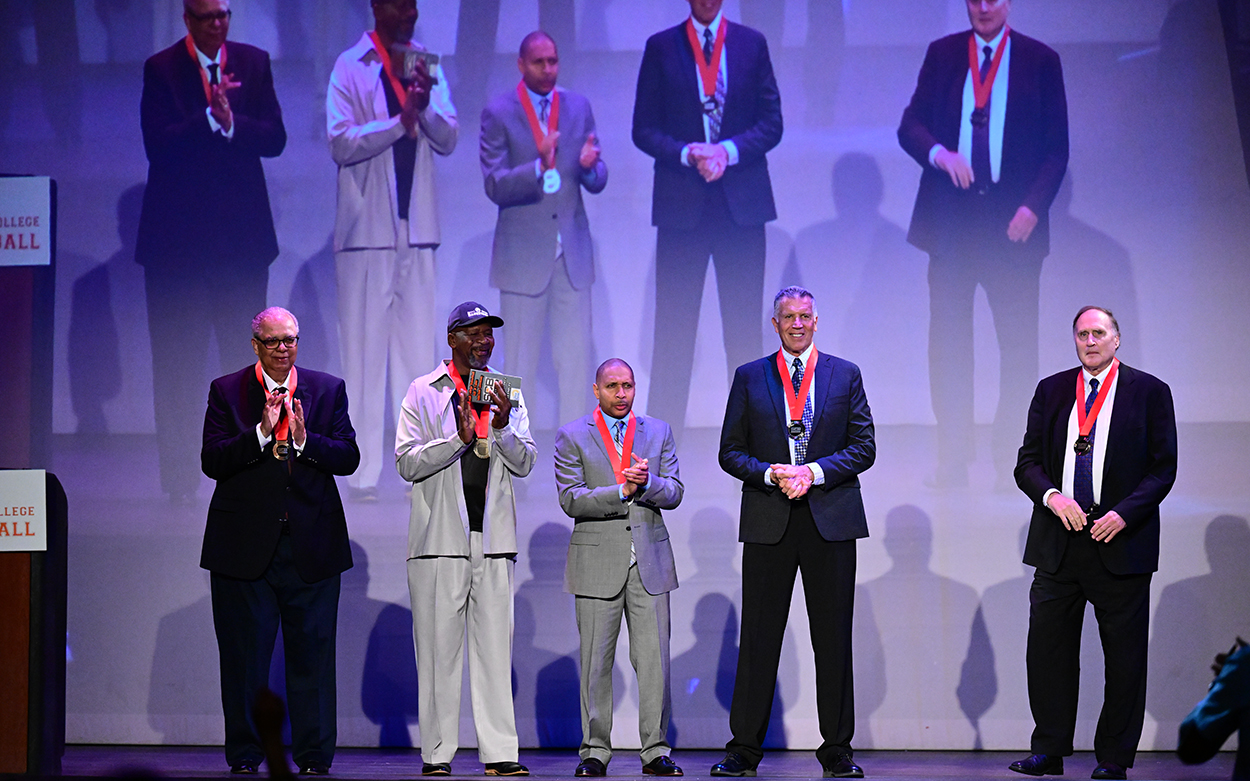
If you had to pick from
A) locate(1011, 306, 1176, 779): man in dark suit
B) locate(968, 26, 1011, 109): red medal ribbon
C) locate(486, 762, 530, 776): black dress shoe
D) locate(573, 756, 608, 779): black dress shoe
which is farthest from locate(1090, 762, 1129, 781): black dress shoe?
locate(968, 26, 1011, 109): red medal ribbon

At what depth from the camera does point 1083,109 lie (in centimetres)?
583

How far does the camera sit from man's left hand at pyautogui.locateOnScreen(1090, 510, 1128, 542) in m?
4.46

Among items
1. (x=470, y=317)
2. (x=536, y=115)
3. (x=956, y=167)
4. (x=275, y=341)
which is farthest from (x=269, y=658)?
(x=956, y=167)

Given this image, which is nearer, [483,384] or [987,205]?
[483,384]

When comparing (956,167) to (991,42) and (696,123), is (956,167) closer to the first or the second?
(991,42)

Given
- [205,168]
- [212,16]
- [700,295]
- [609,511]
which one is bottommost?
[609,511]

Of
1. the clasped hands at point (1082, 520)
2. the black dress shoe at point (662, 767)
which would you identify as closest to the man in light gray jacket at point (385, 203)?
the black dress shoe at point (662, 767)

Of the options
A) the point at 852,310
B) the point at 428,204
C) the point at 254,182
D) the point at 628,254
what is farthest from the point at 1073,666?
the point at 254,182

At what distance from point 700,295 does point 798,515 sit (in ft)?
5.51

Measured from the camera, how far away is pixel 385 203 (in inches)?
239

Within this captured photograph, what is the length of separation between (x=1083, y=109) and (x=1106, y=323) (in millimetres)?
1660

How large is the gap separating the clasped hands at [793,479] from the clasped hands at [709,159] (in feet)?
6.44

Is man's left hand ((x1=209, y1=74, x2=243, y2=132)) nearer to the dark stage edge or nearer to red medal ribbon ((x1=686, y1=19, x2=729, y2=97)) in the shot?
red medal ribbon ((x1=686, y1=19, x2=729, y2=97))

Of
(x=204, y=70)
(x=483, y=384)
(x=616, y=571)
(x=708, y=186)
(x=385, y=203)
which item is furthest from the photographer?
(x=204, y=70)
